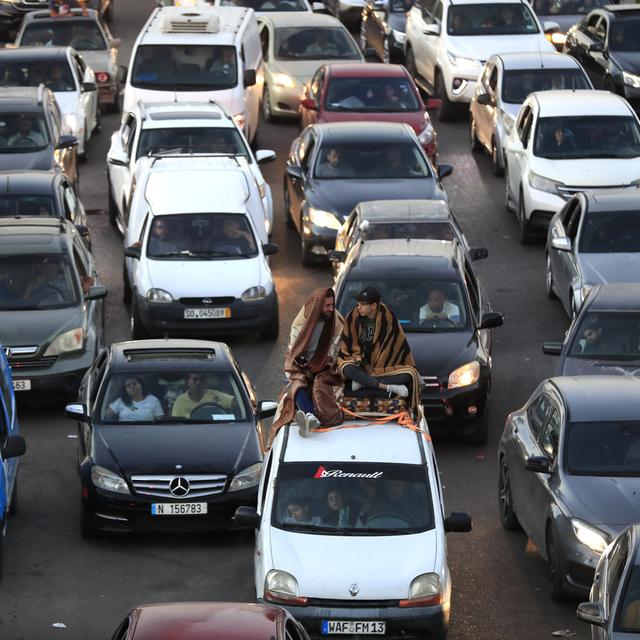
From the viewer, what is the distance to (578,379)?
16812 mm

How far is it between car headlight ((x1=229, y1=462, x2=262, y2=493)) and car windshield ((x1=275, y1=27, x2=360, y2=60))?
17551mm

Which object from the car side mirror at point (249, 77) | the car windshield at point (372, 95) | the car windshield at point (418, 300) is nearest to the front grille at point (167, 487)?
the car windshield at point (418, 300)

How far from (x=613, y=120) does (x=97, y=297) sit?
29.0ft

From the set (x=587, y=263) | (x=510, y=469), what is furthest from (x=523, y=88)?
(x=510, y=469)

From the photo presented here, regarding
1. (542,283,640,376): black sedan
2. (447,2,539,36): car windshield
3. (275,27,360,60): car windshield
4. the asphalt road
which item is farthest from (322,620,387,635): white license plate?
(275,27,360,60): car windshield

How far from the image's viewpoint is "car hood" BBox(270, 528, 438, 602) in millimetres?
13820

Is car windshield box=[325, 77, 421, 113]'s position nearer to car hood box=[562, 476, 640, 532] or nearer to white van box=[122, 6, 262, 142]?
white van box=[122, 6, 262, 142]

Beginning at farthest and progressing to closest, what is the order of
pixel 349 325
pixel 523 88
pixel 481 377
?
1. pixel 523 88
2. pixel 481 377
3. pixel 349 325

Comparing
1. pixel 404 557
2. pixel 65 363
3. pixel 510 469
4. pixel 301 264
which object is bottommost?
pixel 301 264

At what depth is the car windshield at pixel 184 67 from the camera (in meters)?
31.2

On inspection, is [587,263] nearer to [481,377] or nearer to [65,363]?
[481,377]

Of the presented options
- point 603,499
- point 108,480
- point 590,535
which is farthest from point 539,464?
point 108,480

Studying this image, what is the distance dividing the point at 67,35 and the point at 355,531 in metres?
22.7

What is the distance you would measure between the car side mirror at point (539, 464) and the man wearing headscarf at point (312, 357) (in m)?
1.56
